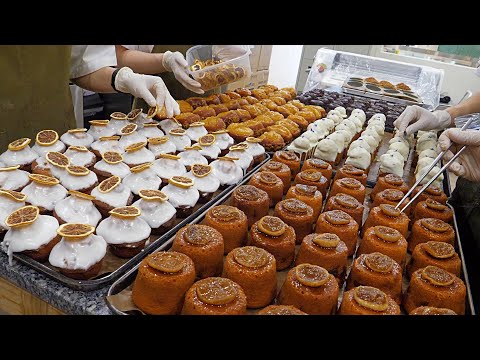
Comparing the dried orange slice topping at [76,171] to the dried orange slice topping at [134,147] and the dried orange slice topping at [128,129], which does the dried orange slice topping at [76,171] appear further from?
the dried orange slice topping at [128,129]

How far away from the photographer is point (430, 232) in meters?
2.36

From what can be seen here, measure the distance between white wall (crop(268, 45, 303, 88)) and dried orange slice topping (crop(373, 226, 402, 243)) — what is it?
7.55m

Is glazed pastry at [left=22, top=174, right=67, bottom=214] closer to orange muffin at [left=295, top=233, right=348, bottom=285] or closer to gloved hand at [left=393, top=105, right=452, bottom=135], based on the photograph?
orange muffin at [left=295, top=233, right=348, bottom=285]

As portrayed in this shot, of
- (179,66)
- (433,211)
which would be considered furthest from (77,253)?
(179,66)

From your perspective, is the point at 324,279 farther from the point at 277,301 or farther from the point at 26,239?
the point at 26,239

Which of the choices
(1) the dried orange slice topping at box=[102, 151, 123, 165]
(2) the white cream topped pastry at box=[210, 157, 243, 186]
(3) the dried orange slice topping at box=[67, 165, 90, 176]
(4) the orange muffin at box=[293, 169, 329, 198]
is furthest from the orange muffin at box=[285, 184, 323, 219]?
(3) the dried orange slice topping at box=[67, 165, 90, 176]

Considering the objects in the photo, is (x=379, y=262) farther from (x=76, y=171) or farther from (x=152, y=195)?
(x=76, y=171)

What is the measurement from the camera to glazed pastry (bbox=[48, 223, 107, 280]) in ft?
5.58

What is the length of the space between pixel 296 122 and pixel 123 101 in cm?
291

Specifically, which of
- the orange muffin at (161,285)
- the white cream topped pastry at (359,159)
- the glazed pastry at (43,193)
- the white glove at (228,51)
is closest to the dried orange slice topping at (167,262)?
the orange muffin at (161,285)

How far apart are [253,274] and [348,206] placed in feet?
3.13

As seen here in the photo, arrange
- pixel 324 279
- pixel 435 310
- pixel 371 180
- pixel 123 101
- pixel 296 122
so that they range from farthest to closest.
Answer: pixel 123 101
pixel 296 122
pixel 371 180
pixel 324 279
pixel 435 310

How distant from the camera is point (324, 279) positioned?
1.75 m
